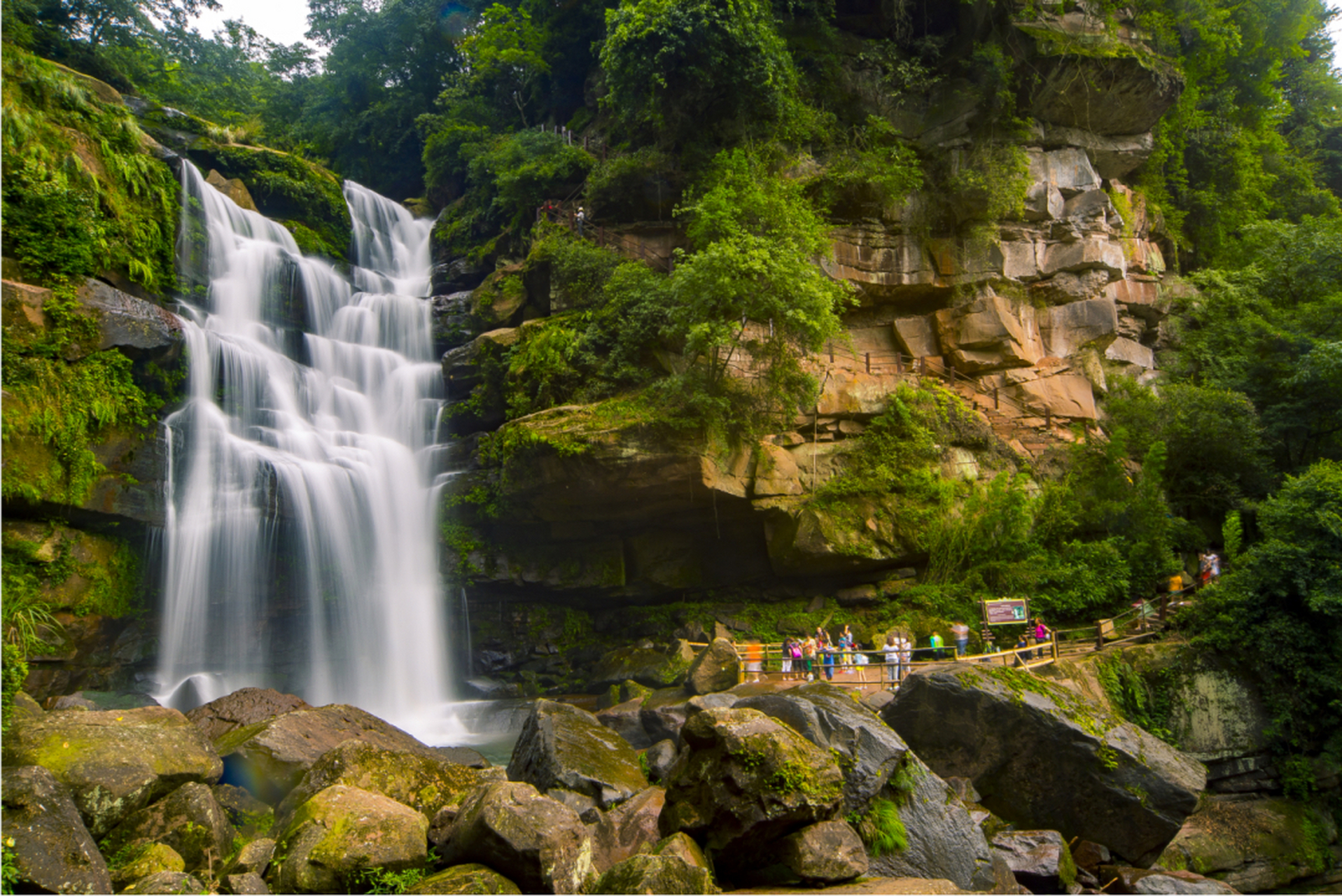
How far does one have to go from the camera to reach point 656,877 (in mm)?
6324

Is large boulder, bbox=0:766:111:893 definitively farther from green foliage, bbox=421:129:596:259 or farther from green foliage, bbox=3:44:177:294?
green foliage, bbox=421:129:596:259

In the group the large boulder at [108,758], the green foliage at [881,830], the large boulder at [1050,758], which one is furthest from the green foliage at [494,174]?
the green foliage at [881,830]

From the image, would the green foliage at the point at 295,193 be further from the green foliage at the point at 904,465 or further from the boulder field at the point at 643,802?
the boulder field at the point at 643,802

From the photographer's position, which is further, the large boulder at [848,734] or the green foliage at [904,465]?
the green foliage at [904,465]

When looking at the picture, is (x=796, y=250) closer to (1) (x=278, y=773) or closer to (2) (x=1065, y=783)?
(2) (x=1065, y=783)

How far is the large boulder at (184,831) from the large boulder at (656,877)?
3.85 m

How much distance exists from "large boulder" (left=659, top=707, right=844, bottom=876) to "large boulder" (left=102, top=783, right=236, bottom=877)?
4283 millimetres

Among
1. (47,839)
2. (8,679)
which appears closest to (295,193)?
(8,679)

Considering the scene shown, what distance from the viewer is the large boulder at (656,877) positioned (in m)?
6.31

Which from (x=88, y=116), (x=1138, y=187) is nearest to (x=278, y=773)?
(x=88, y=116)

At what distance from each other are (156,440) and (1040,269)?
23.9 meters

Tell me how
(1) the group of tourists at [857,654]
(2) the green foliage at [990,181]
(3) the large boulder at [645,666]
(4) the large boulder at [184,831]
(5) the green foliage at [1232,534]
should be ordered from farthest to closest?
(2) the green foliage at [990,181]
(3) the large boulder at [645,666]
(5) the green foliage at [1232,534]
(1) the group of tourists at [857,654]
(4) the large boulder at [184,831]

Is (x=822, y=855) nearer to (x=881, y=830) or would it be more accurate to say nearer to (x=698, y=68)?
(x=881, y=830)

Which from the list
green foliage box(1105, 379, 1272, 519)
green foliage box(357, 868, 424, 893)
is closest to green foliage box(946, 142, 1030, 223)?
green foliage box(1105, 379, 1272, 519)
